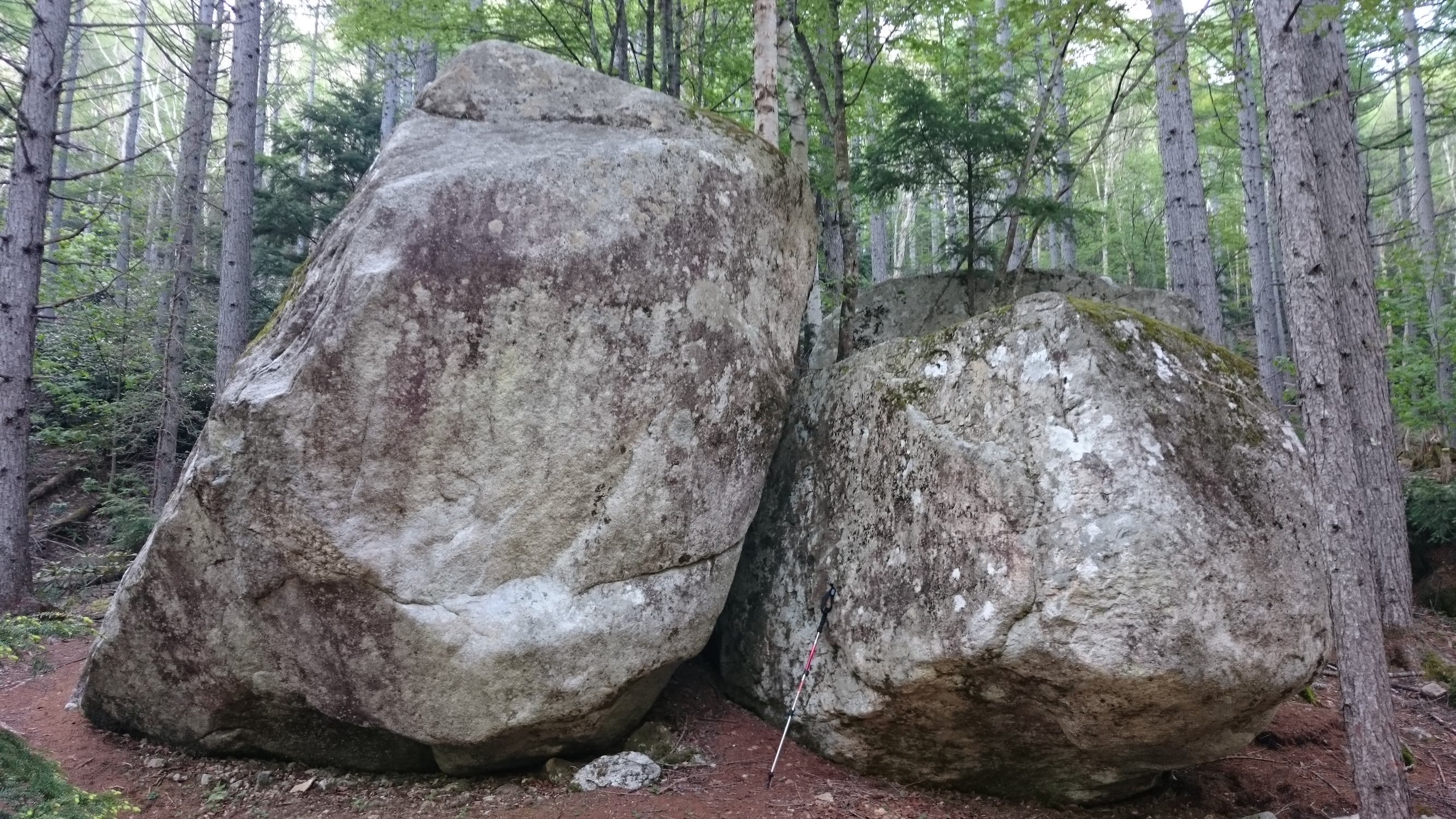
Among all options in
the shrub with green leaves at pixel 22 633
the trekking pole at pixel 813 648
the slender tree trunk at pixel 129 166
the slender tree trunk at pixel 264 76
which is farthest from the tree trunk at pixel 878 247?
the shrub with green leaves at pixel 22 633

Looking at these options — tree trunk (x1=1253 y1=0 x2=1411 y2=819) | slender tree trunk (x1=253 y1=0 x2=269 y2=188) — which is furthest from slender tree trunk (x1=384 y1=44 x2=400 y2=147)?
tree trunk (x1=1253 y1=0 x2=1411 y2=819)

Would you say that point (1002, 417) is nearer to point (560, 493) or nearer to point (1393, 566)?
point (560, 493)

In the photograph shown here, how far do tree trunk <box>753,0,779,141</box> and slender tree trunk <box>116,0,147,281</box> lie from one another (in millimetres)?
4987

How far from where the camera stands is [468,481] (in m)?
4.92

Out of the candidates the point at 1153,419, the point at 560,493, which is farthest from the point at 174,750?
the point at 1153,419

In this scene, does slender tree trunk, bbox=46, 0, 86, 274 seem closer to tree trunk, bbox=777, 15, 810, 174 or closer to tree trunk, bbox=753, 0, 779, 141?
tree trunk, bbox=777, 15, 810, 174

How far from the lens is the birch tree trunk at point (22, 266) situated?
7.43 meters

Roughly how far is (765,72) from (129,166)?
61.2 ft

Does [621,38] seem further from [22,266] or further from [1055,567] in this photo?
[1055,567]

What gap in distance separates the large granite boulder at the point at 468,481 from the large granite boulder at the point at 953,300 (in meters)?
3.41

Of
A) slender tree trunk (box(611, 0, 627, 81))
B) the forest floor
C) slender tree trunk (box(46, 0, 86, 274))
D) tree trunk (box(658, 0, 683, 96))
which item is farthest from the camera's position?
slender tree trunk (box(46, 0, 86, 274))

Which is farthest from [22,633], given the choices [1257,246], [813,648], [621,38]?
[1257,246]

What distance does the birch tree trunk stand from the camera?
7430 mm

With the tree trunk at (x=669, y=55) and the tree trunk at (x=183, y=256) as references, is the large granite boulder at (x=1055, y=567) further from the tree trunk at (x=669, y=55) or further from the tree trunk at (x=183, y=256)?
the tree trunk at (x=183, y=256)
